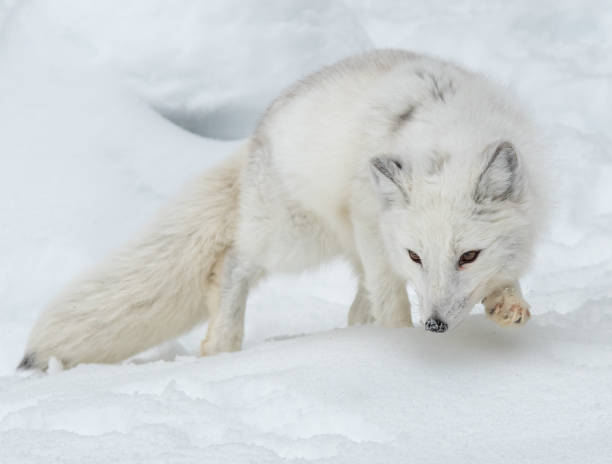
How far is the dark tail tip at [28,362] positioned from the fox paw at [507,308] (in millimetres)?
1804

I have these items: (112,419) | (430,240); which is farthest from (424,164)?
(112,419)

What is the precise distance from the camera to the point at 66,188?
5.23 meters

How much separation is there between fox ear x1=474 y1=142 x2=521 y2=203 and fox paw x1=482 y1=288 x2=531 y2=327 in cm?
35


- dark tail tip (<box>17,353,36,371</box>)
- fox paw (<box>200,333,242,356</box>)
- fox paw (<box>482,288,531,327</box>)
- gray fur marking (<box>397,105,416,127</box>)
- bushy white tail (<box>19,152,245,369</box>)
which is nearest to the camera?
fox paw (<box>482,288,531,327</box>)

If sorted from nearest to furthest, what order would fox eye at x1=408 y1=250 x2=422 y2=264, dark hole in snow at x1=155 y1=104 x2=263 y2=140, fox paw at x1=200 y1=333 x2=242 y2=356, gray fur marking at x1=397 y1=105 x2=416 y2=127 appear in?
1. fox eye at x1=408 y1=250 x2=422 y2=264
2. gray fur marking at x1=397 y1=105 x2=416 y2=127
3. fox paw at x1=200 y1=333 x2=242 y2=356
4. dark hole in snow at x1=155 y1=104 x2=263 y2=140

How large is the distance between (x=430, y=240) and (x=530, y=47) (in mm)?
5550

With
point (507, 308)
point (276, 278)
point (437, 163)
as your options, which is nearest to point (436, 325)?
point (507, 308)

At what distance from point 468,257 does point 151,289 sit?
1615mm

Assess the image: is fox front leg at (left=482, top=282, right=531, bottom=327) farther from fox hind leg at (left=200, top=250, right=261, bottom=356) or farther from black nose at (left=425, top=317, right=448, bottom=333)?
fox hind leg at (left=200, top=250, right=261, bottom=356)

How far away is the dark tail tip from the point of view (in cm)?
349

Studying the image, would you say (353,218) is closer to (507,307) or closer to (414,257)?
(414,257)

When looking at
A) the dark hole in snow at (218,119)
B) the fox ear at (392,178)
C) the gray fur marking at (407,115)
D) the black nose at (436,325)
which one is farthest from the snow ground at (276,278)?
the gray fur marking at (407,115)

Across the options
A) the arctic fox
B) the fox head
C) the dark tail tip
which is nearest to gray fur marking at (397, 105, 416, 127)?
the arctic fox

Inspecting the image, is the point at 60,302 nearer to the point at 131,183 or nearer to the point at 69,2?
the point at 131,183
